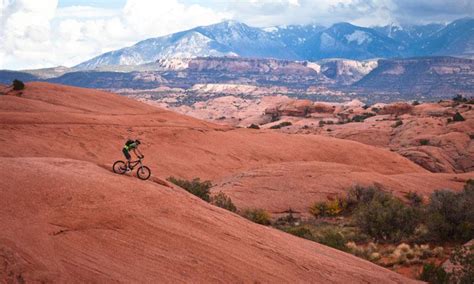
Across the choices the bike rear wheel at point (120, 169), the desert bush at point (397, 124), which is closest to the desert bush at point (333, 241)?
the bike rear wheel at point (120, 169)

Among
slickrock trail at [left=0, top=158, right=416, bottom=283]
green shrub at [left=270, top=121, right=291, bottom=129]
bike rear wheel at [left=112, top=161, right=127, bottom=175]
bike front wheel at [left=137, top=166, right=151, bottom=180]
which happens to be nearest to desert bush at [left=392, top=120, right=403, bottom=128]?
green shrub at [left=270, top=121, right=291, bottom=129]

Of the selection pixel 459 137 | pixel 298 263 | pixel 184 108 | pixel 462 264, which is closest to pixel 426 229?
pixel 462 264

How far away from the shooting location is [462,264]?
13547 mm

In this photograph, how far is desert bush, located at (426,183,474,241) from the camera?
63.9 feet

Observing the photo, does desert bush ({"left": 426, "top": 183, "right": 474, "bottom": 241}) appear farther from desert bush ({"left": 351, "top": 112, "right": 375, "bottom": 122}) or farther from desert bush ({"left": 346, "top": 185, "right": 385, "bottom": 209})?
desert bush ({"left": 351, "top": 112, "right": 375, "bottom": 122})

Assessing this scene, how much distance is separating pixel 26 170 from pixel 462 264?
1183cm

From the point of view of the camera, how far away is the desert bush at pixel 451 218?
19469 mm

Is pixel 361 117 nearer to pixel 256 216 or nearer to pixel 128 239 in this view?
pixel 256 216

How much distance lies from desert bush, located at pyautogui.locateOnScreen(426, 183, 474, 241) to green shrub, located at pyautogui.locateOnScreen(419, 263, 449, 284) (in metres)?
6.06

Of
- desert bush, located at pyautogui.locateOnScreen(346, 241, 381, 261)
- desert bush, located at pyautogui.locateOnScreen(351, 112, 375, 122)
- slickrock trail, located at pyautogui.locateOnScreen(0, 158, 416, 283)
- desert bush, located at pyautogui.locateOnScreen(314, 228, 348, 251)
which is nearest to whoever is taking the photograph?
slickrock trail, located at pyautogui.locateOnScreen(0, 158, 416, 283)

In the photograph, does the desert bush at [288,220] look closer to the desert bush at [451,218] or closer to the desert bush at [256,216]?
the desert bush at [256,216]

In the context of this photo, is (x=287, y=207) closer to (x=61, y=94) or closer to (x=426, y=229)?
(x=426, y=229)

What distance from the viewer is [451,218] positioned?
2025 centimetres

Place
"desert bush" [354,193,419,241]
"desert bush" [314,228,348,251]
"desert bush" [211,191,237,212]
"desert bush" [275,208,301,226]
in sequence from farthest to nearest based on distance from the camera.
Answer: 1. "desert bush" [275,208,301,226]
2. "desert bush" [211,191,237,212]
3. "desert bush" [354,193,419,241]
4. "desert bush" [314,228,348,251]
